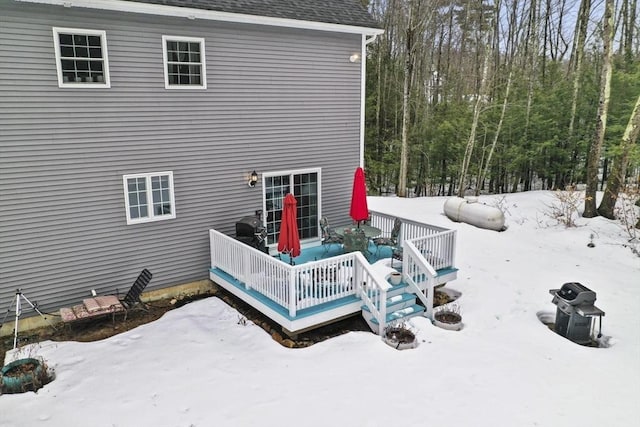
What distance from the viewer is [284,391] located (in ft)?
18.3

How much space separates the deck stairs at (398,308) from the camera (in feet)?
24.0

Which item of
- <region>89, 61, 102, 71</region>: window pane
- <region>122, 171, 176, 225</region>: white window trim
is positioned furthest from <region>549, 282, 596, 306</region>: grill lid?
<region>89, 61, 102, 71</region>: window pane

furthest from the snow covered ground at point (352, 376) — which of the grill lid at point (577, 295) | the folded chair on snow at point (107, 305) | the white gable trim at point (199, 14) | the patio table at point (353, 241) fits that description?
the white gable trim at point (199, 14)

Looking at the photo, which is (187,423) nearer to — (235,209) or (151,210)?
(151,210)

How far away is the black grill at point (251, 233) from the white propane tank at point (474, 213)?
7240mm

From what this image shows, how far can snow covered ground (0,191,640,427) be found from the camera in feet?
16.8

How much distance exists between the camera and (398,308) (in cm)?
766

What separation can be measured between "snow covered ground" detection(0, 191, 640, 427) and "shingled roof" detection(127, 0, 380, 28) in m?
5.79

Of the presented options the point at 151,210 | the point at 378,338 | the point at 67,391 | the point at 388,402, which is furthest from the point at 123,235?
the point at 388,402

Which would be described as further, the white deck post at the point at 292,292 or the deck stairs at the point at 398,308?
the deck stairs at the point at 398,308

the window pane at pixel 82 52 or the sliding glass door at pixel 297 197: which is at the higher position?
the window pane at pixel 82 52

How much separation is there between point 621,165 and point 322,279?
10752 mm

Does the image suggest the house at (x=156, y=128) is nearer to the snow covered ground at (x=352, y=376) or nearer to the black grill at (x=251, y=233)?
the black grill at (x=251, y=233)

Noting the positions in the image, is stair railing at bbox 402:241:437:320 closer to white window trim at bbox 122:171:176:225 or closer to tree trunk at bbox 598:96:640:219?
white window trim at bbox 122:171:176:225
